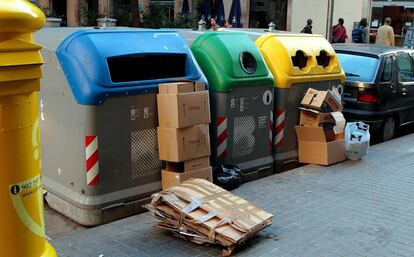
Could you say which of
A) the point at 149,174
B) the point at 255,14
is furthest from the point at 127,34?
the point at 255,14

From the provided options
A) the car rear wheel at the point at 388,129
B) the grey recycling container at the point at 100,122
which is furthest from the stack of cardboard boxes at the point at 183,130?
the car rear wheel at the point at 388,129

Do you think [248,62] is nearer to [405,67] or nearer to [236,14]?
[405,67]

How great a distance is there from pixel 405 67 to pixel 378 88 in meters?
1.47

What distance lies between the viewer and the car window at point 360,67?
27.6ft

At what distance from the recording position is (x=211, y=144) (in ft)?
19.1

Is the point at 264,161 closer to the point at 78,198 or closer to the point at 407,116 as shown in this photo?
the point at 78,198

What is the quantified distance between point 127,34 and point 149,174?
4.63ft

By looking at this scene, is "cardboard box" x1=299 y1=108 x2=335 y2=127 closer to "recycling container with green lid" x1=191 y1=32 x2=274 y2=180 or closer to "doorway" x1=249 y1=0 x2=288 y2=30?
"recycling container with green lid" x1=191 y1=32 x2=274 y2=180

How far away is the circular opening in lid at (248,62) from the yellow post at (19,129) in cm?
354

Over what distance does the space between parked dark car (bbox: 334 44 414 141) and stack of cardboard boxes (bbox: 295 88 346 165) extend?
1483 mm

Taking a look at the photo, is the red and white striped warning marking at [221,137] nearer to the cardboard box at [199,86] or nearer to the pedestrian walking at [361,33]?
the cardboard box at [199,86]

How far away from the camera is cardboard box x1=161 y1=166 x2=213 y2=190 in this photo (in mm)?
5109

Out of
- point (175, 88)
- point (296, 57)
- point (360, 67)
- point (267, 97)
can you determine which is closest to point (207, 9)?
point (360, 67)

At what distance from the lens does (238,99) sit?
5910mm
